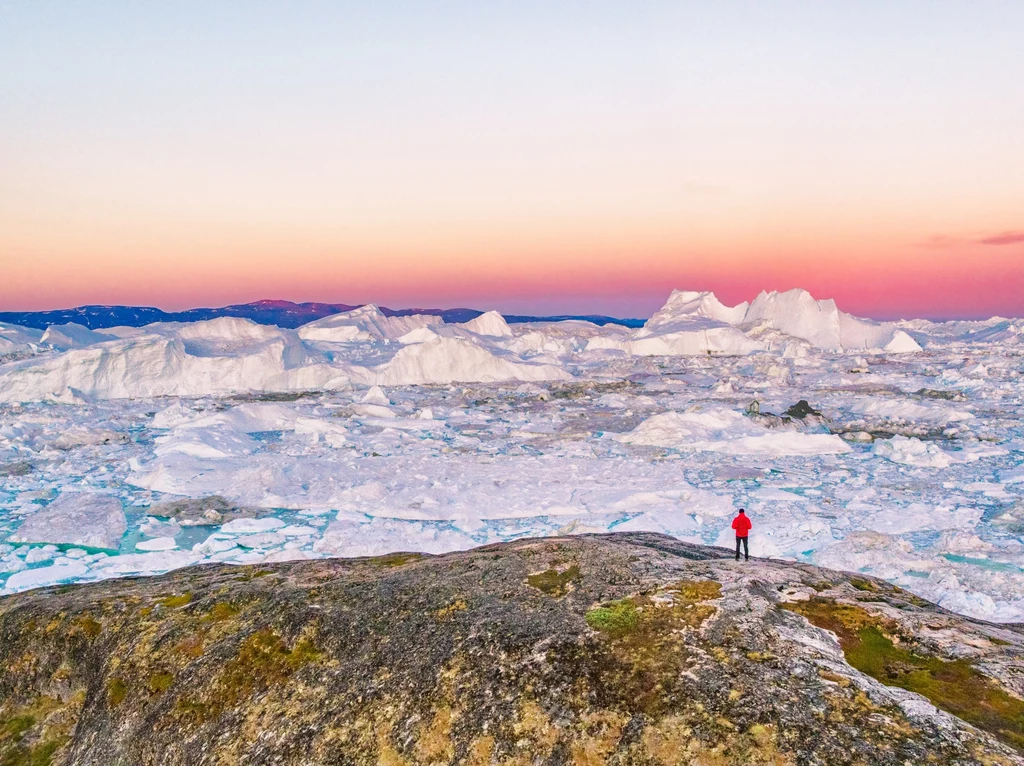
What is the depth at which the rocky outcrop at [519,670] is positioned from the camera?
344 cm

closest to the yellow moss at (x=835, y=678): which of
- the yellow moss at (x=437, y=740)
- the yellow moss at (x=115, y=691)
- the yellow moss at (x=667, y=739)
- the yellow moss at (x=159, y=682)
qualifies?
the yellow moss at (x=667, y=739)

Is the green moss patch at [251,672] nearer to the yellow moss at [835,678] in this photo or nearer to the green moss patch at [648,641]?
the green moss patch at [648,641]

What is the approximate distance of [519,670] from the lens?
4.04 meters

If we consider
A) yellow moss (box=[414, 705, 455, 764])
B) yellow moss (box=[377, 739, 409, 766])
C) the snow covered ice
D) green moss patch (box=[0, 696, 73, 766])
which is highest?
yellow moss (box=[414, 705, 455, 764])

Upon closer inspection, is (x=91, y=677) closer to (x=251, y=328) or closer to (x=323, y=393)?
(x=323, y=393)

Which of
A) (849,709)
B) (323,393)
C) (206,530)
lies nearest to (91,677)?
(849,709)

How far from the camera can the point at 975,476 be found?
21.4 meters

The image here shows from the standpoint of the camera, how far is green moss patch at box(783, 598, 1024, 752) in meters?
3.46

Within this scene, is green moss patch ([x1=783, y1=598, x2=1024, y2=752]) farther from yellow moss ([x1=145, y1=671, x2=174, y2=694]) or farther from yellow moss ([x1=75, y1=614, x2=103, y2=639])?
yellow moss ([x1=75, y1=614, x2=103, y2=639])

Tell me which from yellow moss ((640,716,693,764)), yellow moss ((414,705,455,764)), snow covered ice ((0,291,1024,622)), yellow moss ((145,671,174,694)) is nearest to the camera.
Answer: yellow moss ((640,716,693,764))

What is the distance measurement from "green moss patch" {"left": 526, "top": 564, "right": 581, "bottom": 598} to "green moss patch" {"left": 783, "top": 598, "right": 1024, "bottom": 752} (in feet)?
5.49

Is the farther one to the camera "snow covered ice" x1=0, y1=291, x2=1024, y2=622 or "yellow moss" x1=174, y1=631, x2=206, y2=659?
"snow covered ice" x1=0, y1=291, x2=1024, y2=622

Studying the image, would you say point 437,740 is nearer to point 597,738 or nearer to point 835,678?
point 597,738

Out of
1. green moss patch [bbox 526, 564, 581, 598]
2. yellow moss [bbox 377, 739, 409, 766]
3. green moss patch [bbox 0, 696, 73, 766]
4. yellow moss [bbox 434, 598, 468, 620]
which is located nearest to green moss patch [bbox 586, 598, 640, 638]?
green moss patch [bbox 526, 564, 581, 598]
